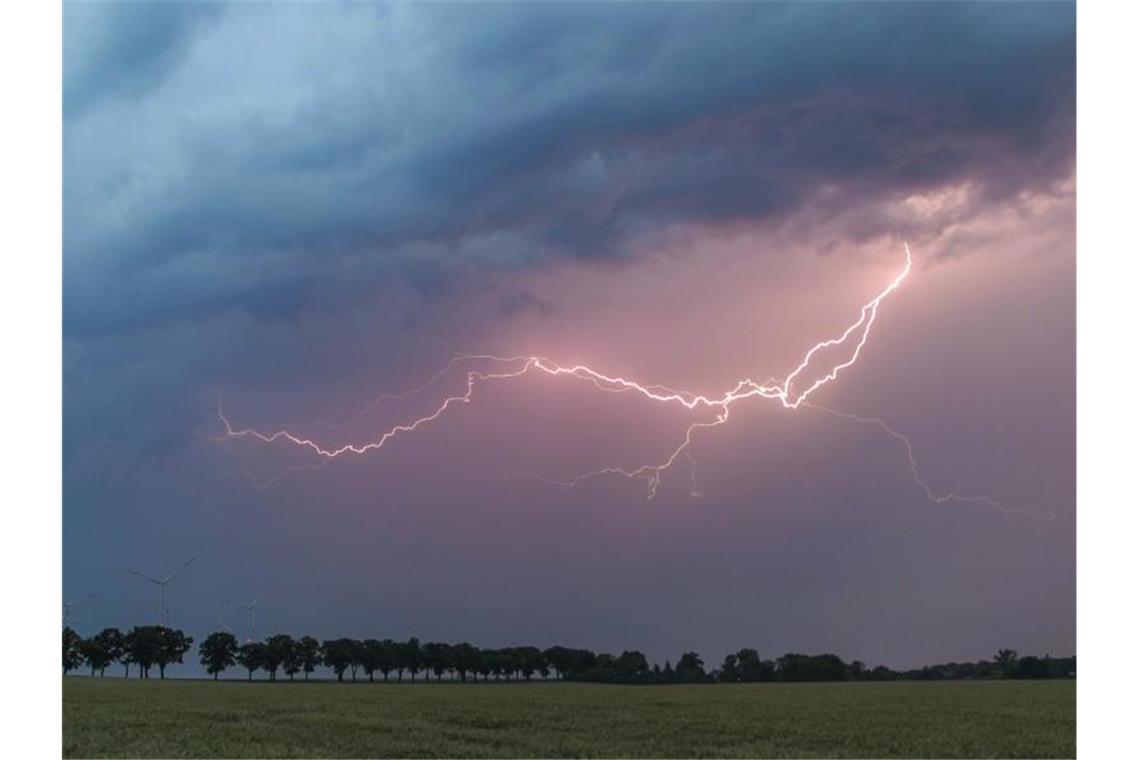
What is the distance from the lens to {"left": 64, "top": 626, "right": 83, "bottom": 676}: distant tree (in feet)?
238

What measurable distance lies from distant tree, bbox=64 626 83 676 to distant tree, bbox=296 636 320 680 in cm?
1756

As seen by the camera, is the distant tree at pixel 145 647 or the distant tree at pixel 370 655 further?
the distant tree at pixel 145 647

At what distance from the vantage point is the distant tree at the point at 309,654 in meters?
67.0

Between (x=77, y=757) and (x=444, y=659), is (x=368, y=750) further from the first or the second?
(x=444, y=659)

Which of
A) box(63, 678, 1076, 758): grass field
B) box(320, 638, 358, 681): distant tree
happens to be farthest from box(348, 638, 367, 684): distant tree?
box(63, 678, 1076, 758): grass field

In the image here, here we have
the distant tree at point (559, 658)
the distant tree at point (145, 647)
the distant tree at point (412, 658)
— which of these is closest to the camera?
the distant tree at point (559, 658)

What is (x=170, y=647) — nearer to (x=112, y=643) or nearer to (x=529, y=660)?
(x=112, y=643)

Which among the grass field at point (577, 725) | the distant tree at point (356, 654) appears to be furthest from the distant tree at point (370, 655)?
the grass field at point (577, 725)

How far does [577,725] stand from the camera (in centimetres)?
2427

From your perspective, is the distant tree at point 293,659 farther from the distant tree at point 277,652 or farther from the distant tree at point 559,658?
the distant tree at point 559,658

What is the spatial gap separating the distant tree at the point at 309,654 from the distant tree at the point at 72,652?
17564 millimetres

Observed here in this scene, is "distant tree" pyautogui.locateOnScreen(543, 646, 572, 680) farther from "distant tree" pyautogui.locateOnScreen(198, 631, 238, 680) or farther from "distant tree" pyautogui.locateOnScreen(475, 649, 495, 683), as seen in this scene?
"distant tree" pyautogui.locateOnScreen(198, 631, 238, 680)

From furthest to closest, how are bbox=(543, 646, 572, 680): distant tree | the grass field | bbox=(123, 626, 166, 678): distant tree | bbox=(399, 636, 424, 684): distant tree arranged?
bbox=(123, 626, 166, 678): distant tree → bbox=(399, 636, 424, 684): distant tree → bbox=(543, 646, 572, 680): distant tree → the grass field
